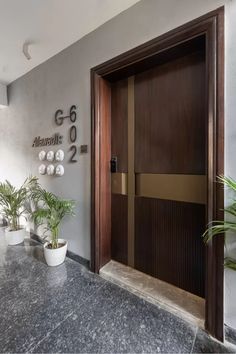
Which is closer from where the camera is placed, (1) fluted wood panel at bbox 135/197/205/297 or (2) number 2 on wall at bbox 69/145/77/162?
(1) fluted wood panel at bbox 135/197/205/297

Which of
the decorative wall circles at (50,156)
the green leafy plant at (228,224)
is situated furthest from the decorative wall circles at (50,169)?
the green leafy plant at (228,224)

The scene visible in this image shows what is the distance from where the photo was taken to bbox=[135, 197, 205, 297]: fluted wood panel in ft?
4.83

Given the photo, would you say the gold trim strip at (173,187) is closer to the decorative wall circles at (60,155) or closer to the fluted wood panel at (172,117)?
the fluted wood panel at (172,117)

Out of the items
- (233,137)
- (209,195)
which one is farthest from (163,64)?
(209,195)

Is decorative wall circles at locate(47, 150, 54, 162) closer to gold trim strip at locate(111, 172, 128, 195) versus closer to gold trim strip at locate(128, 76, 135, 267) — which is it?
gold trim strip at locate(111, 172, 128, 195)

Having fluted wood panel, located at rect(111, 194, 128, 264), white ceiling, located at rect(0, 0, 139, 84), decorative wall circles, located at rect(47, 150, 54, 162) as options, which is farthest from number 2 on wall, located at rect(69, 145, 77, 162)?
white ceiling, located at rect(0, 0, 139, 84)

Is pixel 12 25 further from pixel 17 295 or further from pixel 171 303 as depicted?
pixel 171 303

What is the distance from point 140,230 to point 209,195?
82cm

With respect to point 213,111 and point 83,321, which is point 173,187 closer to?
point 213,111

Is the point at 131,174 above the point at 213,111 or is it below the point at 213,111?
below

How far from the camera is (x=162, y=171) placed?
1.62 m

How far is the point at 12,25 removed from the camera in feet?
5.70

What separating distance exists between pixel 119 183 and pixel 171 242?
0.76 m

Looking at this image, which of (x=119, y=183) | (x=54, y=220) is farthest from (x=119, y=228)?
(x=54, y=220)
